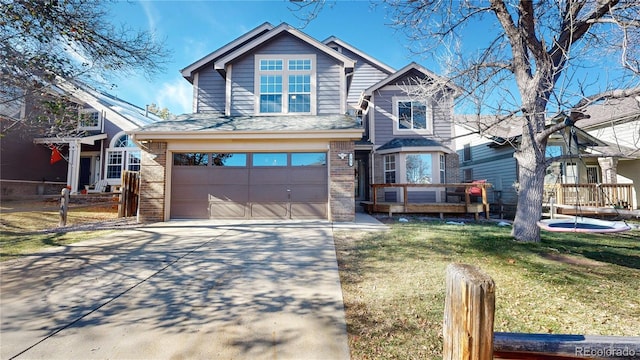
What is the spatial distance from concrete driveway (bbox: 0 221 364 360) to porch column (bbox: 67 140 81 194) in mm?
11758

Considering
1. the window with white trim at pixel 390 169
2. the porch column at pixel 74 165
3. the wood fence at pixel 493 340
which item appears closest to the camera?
the wood fence at pixel 493 340

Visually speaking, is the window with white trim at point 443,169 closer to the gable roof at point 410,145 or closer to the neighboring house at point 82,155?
the gable roof at point 410,145

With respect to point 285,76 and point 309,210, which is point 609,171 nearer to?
point 309,210

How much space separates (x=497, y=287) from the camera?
150 inches

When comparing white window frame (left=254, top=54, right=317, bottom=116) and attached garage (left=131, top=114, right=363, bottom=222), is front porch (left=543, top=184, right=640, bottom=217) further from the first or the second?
white window frame (left=254, top=54, right=317, bottom=116)

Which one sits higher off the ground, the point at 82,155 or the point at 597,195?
the point at 82,155

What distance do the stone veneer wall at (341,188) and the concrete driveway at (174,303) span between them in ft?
10.3

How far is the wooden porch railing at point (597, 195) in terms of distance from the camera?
11898 mm

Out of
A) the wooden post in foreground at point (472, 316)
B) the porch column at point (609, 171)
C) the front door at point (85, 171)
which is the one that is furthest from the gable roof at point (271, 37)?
the porch column at point (609, 171)

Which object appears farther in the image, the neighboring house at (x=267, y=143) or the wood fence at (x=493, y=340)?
the neighboring house at (x=267, y=143)

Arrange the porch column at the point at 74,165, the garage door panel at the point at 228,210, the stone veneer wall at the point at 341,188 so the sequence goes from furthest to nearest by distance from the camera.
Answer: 1. the porch column at the point at 74,165
2. the garage door panel at the point at 228,210
3. the stone veneer wall at the point at 341,188


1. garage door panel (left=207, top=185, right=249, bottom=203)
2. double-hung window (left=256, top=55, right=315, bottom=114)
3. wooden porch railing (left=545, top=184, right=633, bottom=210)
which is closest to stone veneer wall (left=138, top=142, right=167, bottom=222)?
garage door panel (left=207, top=185, right=249, bottom=203)

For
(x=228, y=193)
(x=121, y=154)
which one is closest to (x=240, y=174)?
(x=228, y=193)

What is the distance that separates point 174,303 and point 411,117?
1293 centimetres
